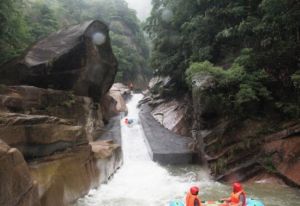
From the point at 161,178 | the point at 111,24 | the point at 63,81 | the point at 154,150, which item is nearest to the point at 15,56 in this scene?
the point at 63,81

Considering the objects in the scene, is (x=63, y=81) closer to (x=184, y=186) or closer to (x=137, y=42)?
(x=184, y=186)

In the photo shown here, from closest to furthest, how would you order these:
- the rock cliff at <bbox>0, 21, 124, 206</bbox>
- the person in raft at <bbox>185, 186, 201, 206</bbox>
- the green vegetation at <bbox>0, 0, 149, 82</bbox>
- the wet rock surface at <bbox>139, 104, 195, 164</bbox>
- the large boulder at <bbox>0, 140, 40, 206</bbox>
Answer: the large boulder at <bbox>0, 140, 40, 206</bbox> < the person in raft at <bbox>185, 186, 201, 206</bbox> < the rock cliff at <bbox>0, 21, 124, 206</bbox> < the wet rock surface at <bbox>139, 104, 195, 164</bbox> < the green vegetation at <bbox>0, 0, 149, 82</bbox>

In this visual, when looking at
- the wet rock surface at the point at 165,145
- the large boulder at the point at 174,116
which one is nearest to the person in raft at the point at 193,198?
the wet rock surface at the point at 165,145

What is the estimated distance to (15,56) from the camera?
21.0 metres

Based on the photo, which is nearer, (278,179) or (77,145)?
(77,145)

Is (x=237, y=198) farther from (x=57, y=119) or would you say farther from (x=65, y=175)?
(x=57, y=119)

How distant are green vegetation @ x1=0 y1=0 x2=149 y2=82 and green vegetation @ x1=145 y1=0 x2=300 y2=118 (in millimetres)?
10620

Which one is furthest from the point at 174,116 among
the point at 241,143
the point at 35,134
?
the point at 35,134

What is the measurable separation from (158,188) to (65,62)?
958 centimetres

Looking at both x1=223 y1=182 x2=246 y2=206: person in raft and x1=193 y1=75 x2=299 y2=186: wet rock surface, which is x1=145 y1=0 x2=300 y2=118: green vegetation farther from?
x1=223 y1=182 x2=246 y2=206: person in raft

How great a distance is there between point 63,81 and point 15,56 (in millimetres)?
3409

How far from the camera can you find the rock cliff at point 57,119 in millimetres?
9492

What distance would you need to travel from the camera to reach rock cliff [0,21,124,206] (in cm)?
949

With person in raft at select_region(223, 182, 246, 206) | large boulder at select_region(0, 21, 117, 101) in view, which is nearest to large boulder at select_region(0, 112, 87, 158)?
person in raft at select_region(223, 182, 246, 206)
